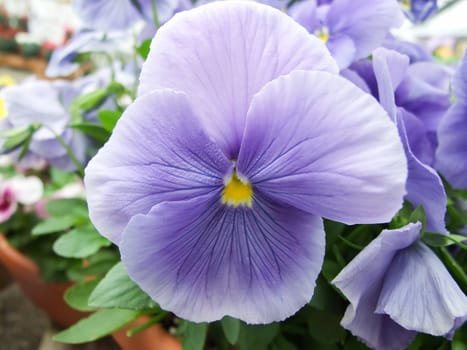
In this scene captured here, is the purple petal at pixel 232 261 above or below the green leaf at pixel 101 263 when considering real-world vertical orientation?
above

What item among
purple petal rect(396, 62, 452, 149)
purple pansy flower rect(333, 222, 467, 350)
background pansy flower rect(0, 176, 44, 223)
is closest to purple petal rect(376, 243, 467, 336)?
purple pansy flower rect(333, 222, 467, 350)

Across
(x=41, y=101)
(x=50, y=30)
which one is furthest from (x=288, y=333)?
(x=50, y=30)

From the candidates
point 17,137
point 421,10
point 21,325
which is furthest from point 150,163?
point 21,325

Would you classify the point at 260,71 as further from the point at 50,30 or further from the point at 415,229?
the point at 50,30

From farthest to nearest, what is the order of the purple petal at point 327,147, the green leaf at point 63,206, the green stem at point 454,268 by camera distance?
the green leaf at point 63,206, the green stem at point 454,268, the purple petal at point 327,147

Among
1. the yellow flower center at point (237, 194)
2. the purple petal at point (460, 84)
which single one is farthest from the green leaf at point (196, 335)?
the purple petal at point (460, 84)

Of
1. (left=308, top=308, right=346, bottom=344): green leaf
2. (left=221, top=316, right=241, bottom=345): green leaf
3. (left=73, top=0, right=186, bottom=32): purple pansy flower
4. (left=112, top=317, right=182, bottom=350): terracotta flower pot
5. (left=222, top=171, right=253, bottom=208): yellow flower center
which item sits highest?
(left=73, top=0, right=186, bottom=32): purple pansy flower

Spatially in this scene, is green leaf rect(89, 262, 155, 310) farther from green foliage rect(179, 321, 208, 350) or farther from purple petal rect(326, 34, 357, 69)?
purple petal rect(326, 34, 357, 69)

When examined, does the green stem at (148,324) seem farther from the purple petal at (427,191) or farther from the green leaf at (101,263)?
the purple petal at (427,191)
